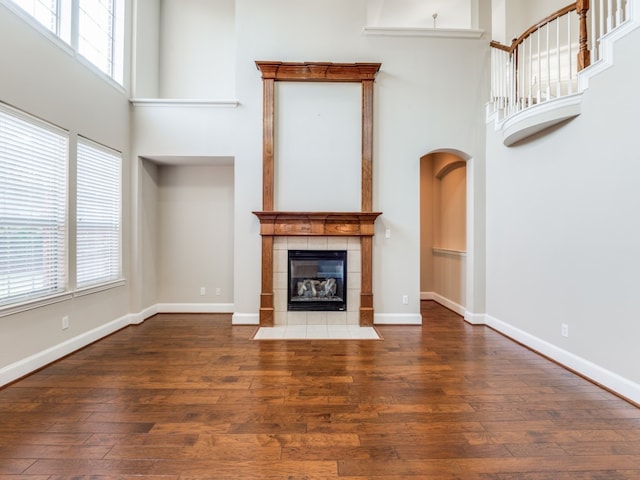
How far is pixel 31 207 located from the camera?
9.73ft

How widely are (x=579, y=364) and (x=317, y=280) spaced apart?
2.91 metres

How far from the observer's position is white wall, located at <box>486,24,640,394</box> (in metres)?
2.52

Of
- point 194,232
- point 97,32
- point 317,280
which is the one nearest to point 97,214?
point 194,232

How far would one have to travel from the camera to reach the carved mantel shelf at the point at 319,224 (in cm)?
434

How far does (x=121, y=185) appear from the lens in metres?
4.30

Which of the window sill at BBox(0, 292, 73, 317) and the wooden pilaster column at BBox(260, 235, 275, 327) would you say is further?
the wooden pilaster column at BBox(260, 235, 275, 327)

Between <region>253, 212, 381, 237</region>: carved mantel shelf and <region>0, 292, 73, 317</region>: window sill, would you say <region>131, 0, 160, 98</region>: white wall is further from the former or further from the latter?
<region>0, 292, 73, 317</region>: window sill

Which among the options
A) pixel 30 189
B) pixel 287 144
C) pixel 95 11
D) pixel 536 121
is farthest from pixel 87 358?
pixel 536 121

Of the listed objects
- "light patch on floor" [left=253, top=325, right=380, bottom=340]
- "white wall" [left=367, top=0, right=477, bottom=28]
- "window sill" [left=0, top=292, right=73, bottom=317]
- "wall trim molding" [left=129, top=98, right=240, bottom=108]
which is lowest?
"light patch on floor" [left=253, top=325, right=380, bottom=340]

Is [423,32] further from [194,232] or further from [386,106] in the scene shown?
[194,232]

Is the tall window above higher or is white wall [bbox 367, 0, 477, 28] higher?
white wall [bbox 367, 0, 477, 28]

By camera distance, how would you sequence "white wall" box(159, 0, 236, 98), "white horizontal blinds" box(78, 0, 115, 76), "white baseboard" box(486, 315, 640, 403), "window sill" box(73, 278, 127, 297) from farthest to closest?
"white wall" box(159, 0, 236, 98)
"white horizontal blinds" box(78, 0, 115, 76)
"window sill" box(73, 278, 127, 297)
"white baseboard" box(486, 315, 640, 403)

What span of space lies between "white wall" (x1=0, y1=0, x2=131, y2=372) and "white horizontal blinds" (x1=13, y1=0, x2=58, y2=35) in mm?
187

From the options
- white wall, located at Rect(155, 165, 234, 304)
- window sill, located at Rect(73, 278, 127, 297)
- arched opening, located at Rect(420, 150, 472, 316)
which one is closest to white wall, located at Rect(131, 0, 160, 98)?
white wall, located at Rect(155, 165, 234, 304)
